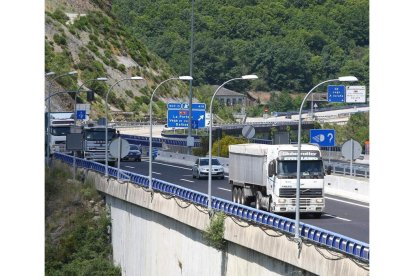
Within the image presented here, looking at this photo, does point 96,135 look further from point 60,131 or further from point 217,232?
point 217,232

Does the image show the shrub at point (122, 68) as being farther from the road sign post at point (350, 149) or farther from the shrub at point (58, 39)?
the road sign post at point (350, 149)

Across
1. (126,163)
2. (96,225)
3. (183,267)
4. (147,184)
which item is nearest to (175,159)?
(126,163)

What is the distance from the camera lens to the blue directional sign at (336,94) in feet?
291

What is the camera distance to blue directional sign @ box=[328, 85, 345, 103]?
291 ft

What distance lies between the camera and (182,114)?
10431 cm

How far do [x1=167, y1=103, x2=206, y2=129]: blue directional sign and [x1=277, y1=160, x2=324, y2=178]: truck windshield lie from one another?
50.1m

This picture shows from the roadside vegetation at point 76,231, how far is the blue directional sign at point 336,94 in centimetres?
1950

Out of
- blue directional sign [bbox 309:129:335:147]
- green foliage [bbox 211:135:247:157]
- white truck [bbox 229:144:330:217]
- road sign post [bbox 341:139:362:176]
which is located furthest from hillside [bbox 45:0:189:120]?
white truck [bbox 229:144:330:217]

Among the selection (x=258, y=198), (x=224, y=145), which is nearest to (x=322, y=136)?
(x=224, y=145)

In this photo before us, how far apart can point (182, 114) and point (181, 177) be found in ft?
66.9

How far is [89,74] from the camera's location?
15612 cm

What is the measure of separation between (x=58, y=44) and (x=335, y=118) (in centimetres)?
4243

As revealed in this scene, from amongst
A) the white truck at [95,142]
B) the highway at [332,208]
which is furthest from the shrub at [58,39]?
the white truck at [95,142]

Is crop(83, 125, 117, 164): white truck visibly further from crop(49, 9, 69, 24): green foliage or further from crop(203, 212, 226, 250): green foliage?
crop(49, 9, 69, 24): green foliage
